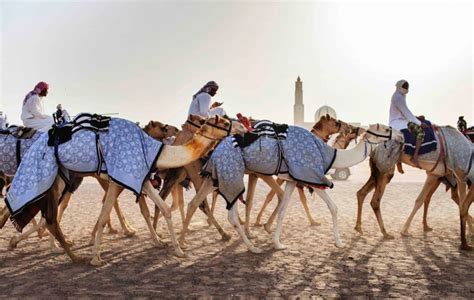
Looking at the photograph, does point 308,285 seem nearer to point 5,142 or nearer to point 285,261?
point 285,261

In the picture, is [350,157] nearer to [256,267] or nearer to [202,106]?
[256,267]

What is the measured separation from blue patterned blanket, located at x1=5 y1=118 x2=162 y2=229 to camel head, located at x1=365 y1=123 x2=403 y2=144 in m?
3.89

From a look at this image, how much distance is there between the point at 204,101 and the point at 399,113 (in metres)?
3.91

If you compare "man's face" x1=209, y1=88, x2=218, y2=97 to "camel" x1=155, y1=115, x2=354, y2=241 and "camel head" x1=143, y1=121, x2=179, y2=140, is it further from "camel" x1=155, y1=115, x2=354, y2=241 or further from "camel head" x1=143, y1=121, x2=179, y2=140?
"camel" x1=155, y1=115, x2=354, y2=241

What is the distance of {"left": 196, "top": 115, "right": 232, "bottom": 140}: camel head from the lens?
24.9ft

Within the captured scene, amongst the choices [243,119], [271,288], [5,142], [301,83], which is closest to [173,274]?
[271,288]

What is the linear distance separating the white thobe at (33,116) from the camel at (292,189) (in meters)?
3.49

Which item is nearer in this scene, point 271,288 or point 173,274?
point 271,288

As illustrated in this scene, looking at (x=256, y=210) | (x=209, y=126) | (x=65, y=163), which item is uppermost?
(x=209, y=126)

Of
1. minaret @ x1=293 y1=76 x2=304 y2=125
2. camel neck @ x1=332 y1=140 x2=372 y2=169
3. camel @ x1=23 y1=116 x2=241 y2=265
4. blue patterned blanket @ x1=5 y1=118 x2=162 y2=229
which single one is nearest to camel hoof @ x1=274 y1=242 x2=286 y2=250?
camel neck @ x1=332 y1=140 x2=372 y2=169

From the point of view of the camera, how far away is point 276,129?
28.6 feet

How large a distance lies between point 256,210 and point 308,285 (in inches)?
308

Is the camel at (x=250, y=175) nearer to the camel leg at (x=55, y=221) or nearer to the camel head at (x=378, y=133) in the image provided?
the camel head at (x=378, y=133)

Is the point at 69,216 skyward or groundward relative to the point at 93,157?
groundward
